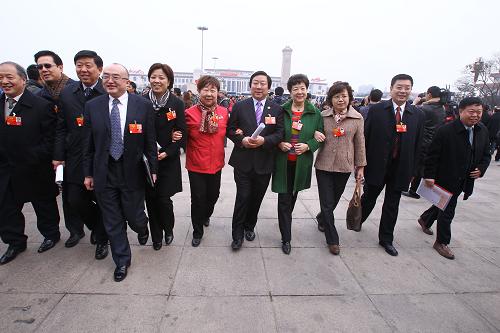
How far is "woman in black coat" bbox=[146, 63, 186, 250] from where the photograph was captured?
2.86 meters

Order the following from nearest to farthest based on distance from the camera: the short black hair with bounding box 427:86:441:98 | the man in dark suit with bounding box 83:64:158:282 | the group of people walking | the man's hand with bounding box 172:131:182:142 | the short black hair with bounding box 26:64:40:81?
the man in dark suit with bounding box 83:64:158:282, the group of people walking, the man's hand with bounding box 172:131:182:142, the short black hair with bounding box 26:64:40:81, the short black hair with bounding box 427:86:441:98

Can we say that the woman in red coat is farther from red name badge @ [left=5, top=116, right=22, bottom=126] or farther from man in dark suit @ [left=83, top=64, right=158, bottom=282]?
red name badge @ [left=5, top=116, right=22, bottom=126]

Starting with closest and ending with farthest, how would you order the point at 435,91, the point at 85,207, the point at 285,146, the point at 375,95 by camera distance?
the point at 85,207
the point at 285,146
the point at 435,91
the point at 375,95

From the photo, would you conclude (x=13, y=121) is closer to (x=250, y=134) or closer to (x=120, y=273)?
(x=120, y=273)

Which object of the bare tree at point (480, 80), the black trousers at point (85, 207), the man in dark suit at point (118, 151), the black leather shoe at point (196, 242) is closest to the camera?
the man in dark suit at point (118, 151)

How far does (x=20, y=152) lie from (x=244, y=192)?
7.40 ft

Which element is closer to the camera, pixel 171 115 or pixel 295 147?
pixel 171 115

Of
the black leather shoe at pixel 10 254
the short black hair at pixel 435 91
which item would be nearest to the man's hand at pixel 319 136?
the black leather shoe at pixel 10 254

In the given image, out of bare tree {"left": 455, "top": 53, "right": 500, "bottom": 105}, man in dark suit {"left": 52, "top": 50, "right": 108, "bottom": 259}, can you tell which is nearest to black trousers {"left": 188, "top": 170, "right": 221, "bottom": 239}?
man in dark suit {"left": 52, "top": 50, "right": 108, "bottom": 259}

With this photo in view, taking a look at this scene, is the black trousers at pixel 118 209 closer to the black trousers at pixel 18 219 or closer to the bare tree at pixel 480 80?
the black trousers at pixel 18 219

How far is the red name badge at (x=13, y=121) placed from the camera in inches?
107

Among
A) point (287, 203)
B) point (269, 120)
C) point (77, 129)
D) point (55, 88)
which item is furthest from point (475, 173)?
point (55, 88)

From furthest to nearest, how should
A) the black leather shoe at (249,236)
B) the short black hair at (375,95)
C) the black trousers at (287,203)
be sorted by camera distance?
the short black hair at (375,95) → the black leather shoe at (249,236) → the black trousers at (287,203)

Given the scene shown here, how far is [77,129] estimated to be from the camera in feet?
9.20
